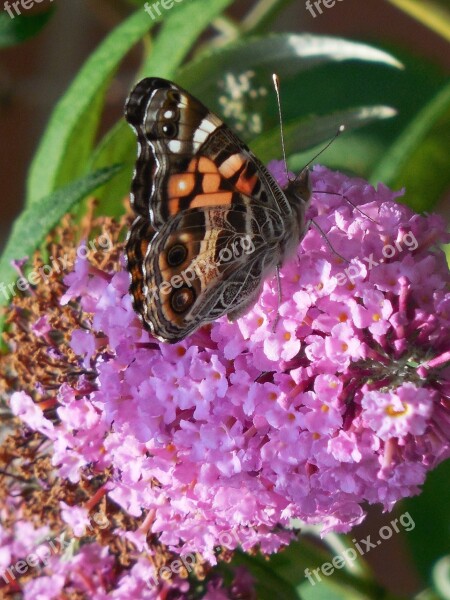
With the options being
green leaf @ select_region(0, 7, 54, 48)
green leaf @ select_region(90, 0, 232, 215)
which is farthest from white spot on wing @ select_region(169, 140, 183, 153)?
green leaf @ select_region(0, 7, 54, 48)

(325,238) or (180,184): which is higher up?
(180,184)

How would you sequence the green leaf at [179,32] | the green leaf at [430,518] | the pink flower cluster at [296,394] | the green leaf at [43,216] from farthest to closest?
the green leaf at [430,518] → the green leaf at [179,32] → the green leaf at [43,216] → the pink flower cluster at [296,394]

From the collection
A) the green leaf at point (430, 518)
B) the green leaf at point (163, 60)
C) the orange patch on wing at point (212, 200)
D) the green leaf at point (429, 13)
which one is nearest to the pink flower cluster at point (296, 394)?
the orange patch on wing at point (212, 200)

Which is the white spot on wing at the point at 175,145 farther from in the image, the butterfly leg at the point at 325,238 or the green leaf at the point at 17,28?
the green leaf at the point at 17,28

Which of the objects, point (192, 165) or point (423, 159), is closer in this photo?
point (192, 165)

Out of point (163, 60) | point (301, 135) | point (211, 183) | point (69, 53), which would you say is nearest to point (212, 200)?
point (211, 183)

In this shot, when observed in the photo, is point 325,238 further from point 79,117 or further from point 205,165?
point 79,117

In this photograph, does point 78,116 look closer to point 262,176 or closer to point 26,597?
point 262,176
